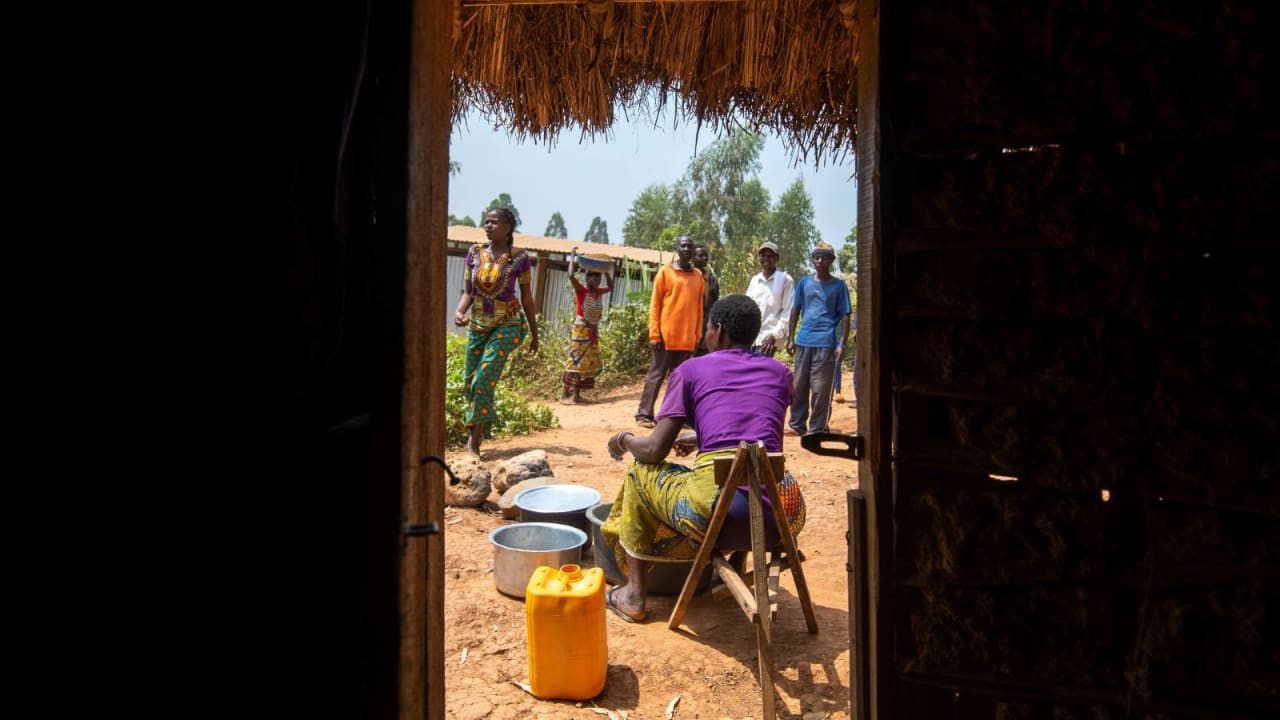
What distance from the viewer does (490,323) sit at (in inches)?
241

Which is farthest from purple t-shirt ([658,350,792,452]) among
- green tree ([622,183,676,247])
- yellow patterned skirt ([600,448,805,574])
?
green tree ([622,183,676,247])

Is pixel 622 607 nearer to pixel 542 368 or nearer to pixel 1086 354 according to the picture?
pixel 1086 354

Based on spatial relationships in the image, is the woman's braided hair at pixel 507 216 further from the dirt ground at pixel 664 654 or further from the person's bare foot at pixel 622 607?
the person's bare foot at pixel 622 607

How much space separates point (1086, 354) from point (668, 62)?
222 centimetres

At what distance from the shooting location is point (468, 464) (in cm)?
551

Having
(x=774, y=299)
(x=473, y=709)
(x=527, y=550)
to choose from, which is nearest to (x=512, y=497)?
(x=527, y=550)

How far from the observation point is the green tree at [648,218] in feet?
104

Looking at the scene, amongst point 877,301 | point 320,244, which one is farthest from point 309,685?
point 877,301

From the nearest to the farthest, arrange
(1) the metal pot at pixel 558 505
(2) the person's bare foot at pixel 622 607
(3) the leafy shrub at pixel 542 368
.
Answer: (2) the person's bare foot at pixel 622 607, (1) the metal pot at pixel 558 505, (3) the leafy shrub at pixel 542 368

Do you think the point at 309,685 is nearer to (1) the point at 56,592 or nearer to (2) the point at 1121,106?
(1) the point at 56,592

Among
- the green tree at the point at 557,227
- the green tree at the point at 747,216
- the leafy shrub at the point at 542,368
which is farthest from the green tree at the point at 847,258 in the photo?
the green tree at the point at 557,227

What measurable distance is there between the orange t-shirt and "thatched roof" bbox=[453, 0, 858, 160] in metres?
4.55

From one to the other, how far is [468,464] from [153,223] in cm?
454

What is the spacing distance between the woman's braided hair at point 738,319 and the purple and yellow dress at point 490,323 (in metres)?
2.90
